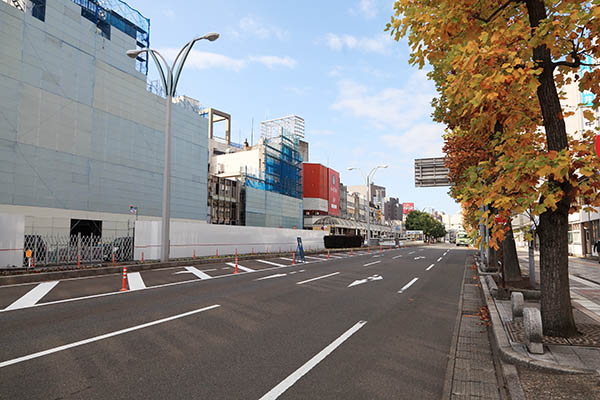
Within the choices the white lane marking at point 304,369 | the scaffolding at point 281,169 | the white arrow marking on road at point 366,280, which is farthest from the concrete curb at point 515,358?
the scaffolding at point 281,169

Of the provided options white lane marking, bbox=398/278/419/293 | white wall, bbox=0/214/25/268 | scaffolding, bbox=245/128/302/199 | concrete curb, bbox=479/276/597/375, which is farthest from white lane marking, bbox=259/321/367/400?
scaffolding, bbox=245/128/302/199

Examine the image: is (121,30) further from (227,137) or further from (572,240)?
(572,240)

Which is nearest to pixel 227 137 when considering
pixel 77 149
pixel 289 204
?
pixel 289 204

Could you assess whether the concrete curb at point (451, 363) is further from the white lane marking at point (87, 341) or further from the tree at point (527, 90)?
the white lane marking at point (87, 341)

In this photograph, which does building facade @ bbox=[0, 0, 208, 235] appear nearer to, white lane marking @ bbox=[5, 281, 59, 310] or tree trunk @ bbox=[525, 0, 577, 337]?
white lane marking @ bbox=[5, 281, 59, 310]

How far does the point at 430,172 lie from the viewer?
86.9 ft

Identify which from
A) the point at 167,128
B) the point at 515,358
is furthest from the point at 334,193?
the point at 515,358

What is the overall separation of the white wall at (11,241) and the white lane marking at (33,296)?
4295 mm

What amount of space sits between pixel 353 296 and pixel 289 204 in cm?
5915

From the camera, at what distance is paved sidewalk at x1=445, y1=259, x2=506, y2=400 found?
4164 millimetres

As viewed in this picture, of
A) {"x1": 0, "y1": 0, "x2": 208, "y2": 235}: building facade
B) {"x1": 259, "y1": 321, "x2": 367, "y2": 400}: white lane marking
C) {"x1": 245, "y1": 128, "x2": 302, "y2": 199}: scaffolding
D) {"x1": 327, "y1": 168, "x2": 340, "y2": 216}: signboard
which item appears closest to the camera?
{"x1": 259, "y1": 321, "x2": 367, "y2": 400}: white lane marking

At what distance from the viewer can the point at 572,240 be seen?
1371 inches

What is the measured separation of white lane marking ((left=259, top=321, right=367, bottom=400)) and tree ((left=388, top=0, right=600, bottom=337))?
9.55ft

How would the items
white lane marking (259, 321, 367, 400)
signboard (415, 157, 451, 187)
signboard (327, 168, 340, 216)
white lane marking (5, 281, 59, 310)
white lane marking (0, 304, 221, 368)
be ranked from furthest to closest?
signboard (327, 168, 340, 216), signboard (415, 157, 451, 187), white lane marking (5, 281, 59, 310), white lane marking (0, 304, 221, 368), white lane marking (259, 321, 367, 400)
